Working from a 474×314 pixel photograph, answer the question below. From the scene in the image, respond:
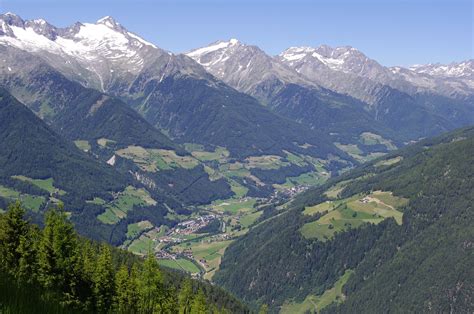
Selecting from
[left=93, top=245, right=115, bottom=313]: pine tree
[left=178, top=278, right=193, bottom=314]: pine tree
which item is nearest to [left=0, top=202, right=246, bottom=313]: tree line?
[left=93, top=245, right=115, bottom=313]: pine tree

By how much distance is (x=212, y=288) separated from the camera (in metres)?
198

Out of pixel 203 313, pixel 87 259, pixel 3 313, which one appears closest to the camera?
pixel 3 313

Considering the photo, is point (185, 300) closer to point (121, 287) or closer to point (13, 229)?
point (121, 287)

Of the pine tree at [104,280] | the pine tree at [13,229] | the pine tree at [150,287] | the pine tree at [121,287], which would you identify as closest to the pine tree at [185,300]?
the pine tree at [121,287]

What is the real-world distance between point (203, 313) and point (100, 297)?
81.2 ft

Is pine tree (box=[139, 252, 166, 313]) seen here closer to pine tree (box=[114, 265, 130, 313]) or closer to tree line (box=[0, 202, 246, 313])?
tree line (box=[0, 202, 246, 313])

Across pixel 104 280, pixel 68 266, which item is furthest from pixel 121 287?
pixel 68 266

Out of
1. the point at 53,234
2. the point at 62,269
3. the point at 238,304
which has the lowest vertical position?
the point at 238,304

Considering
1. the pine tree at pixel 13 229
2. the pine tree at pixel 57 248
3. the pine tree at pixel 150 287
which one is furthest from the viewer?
the pine tree at pixel 150 287

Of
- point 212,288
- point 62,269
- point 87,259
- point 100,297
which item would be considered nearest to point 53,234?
point 62,269

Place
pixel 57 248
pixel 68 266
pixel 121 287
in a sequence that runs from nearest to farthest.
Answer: pixel 57 248 < pixel 68 266 < pixel 121 287

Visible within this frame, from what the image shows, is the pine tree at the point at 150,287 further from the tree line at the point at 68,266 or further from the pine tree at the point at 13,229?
the pine tree at the point at 13,229

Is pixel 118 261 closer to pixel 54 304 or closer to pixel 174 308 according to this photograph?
pixel 174 308

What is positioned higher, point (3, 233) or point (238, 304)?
point (3, 233)
